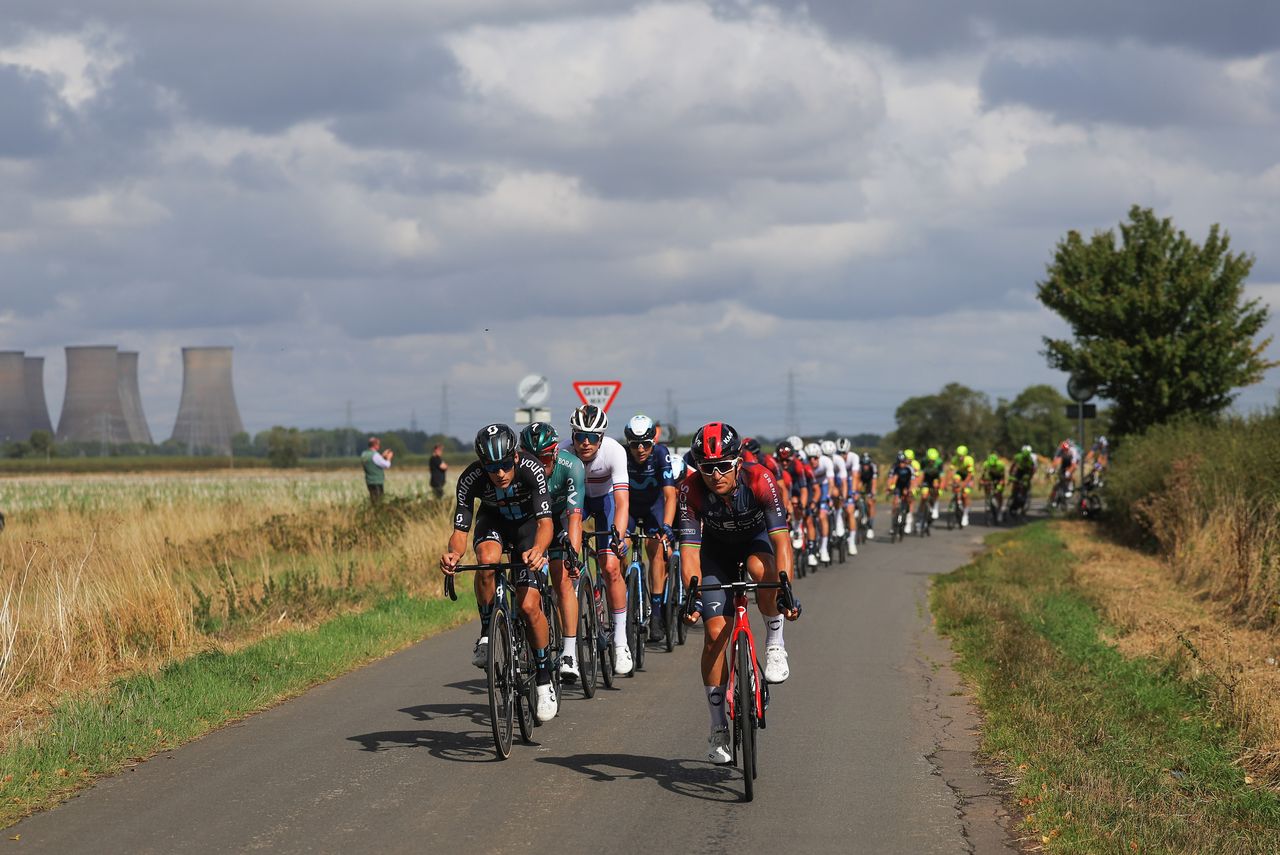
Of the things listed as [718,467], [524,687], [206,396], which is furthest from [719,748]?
[206,396]

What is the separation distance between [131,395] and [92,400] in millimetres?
6019

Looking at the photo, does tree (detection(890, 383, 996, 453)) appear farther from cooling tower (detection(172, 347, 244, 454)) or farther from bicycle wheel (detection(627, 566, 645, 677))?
bicycle wheel (detection(627, 566, 645, 677))

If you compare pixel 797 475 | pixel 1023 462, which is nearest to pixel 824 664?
pixel 797 475

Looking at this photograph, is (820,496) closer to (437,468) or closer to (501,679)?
(437,468)

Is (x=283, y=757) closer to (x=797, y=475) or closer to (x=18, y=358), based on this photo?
(x=797, y=475)

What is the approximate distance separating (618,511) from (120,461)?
8259cm

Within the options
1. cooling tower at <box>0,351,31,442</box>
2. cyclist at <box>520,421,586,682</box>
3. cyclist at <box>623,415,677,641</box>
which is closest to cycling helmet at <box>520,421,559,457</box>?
cyclist at <box>520,421,586,682</box>

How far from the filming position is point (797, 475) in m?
20.3

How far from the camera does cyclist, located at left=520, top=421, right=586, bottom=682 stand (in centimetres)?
981

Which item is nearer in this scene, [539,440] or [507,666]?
[507,666]

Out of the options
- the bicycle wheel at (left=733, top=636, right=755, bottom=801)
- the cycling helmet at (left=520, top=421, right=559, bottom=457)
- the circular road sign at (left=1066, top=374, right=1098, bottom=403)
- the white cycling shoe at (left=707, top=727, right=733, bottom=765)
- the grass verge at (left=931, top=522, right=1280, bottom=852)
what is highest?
the circular road sign at (left=1066, top=374, right=1098, bottom=403)

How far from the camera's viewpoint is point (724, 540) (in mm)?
8422

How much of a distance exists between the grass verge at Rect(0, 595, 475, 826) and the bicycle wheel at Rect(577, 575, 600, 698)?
2292mm

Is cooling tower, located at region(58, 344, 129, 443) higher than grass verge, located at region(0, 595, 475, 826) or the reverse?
higher
